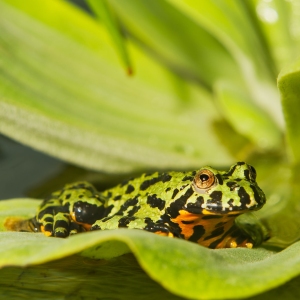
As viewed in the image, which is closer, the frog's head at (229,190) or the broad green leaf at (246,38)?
the frog's head at (229,190)

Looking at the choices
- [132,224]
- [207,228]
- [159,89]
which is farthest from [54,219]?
[159,89]

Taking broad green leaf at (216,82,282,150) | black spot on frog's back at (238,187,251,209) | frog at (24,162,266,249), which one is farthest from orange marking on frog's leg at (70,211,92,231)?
broad green leaf at (216,82,282,150)

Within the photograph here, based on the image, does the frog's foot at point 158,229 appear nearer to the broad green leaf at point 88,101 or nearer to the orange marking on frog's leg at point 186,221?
the orange marking on frog's leg at point 186,221

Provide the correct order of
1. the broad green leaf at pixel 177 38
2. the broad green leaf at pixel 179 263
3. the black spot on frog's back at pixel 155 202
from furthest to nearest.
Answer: the broad green leaf at pixel 177 38
the black spot on frog's back at pixel 155 202
the broad green leaf at pixel 179 263

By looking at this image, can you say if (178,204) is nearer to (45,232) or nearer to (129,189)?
(129,189)

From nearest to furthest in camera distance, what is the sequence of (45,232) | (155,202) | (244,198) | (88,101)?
(244,198)
(45,232)
(155,202)
(88,101)

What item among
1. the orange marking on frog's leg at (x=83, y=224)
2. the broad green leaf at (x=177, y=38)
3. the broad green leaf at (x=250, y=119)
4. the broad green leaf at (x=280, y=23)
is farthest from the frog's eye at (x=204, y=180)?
the broad green leaf at (x=177, y=38)
